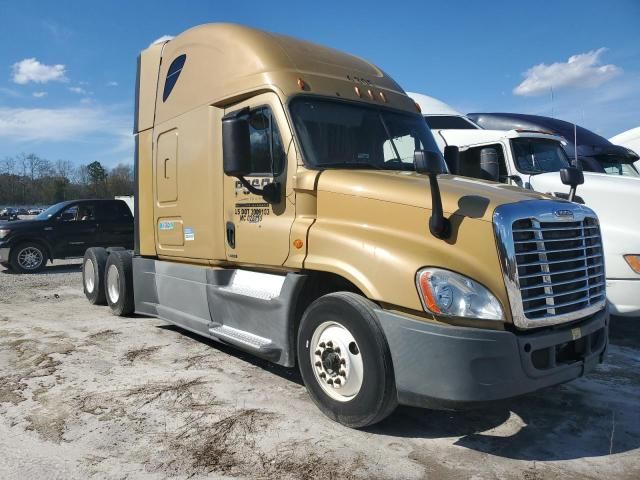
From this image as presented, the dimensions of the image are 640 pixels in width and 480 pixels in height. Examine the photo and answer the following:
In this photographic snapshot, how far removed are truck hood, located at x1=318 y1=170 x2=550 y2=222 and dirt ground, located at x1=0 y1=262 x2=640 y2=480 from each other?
5.18 ft

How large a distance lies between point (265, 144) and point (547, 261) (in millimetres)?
2433

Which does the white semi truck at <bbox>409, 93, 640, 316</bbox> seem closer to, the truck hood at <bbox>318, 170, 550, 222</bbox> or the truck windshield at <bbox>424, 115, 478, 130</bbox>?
the truck windshield at <bbox>424, 115, 478, 130</bbox>

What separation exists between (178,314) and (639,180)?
19.8 feet

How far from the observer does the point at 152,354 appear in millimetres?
5910

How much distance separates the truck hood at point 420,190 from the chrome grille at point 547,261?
142 mm

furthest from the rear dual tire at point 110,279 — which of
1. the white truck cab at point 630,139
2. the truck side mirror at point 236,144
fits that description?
the white truck cab at point 630,139

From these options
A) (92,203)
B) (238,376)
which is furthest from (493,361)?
(92,203)

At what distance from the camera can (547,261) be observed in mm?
3580

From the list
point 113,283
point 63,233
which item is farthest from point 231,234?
point 63,233

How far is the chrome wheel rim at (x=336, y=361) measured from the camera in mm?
3832

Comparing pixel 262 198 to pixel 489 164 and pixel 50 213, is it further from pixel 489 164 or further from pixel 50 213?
pixel 50 213

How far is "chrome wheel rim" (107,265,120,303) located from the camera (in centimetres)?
796

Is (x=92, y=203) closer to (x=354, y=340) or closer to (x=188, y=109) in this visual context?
(x=188, y=109)

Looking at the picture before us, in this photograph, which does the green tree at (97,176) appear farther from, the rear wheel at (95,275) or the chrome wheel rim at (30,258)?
the rear wheel at (95,275)
